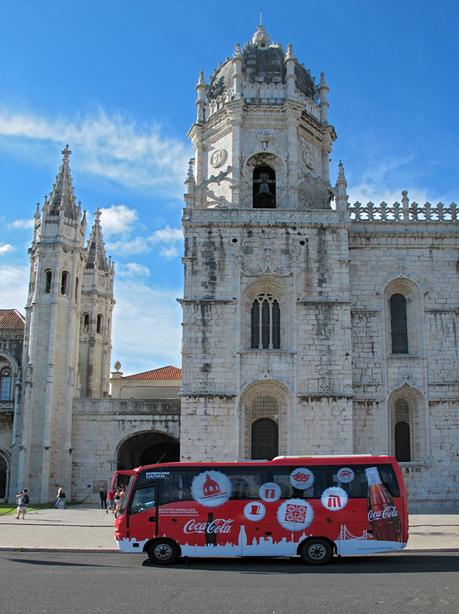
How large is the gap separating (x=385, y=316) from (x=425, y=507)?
8.78 metres

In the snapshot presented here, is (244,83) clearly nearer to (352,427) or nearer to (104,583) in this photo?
(352,427)

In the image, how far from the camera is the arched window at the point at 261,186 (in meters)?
34.0

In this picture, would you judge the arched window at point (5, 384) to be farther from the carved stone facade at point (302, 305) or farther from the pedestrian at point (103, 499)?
the carved stone facade at point (302, 305)

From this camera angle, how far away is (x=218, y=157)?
3444 centimetres

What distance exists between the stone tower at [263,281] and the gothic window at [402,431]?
3.15 meters

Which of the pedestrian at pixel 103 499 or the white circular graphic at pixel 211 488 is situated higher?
the white circular graphic at pixel 211 488

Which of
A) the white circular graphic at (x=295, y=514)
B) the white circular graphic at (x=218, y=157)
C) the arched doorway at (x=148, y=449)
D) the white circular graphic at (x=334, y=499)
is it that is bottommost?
the white circular graphic at (x=295, y=514)

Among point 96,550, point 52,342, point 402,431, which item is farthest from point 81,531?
point 402,431

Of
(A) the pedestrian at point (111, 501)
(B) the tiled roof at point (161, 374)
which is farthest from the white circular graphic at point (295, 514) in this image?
(B) the tiled roof at point (161, 374)

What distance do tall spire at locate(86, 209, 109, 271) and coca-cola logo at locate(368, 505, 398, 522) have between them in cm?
3547

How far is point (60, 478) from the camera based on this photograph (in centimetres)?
3478

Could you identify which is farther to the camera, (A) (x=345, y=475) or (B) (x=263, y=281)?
(B) (x=263, y=281)

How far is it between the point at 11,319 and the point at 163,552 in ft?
91.3

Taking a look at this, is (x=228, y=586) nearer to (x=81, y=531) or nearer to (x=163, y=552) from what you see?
(x=163, y=552)
